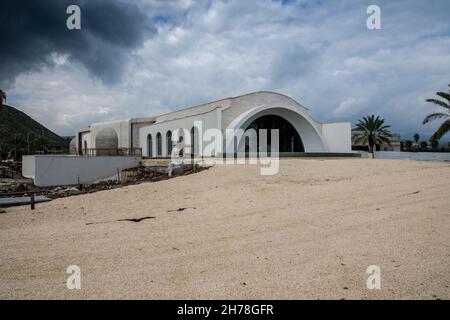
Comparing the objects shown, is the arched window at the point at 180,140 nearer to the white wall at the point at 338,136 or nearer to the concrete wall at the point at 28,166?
the concrete wall at the point at 28,166

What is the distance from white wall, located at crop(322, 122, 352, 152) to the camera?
3084 centimetres

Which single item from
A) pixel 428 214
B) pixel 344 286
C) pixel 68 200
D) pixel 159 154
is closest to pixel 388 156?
pixel 159 154

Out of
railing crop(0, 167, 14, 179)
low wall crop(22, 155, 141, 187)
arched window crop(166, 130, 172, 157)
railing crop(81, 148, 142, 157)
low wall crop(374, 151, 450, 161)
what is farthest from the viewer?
arched window crop(166, 130, 172, 157)

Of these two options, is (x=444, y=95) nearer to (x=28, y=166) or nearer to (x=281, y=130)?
(x=281, y=130)

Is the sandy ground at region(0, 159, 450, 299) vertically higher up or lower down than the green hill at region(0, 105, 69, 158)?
lower down

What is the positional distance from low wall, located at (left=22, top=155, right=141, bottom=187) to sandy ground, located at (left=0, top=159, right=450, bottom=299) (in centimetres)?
1405

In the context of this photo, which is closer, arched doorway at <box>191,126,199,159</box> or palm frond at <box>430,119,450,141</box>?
palm frond at <box>430,119,450,141</box>

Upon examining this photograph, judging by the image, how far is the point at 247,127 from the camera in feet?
90.4

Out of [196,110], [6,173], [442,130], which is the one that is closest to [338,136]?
[442,130]

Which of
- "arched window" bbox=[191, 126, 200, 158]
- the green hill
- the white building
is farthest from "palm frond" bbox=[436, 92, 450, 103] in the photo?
the green hill

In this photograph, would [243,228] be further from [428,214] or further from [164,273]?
[428,214]

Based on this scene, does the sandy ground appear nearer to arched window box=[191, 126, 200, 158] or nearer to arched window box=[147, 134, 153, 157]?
arched window box=[191, 126, 200, 158]

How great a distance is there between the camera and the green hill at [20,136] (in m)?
49.4
